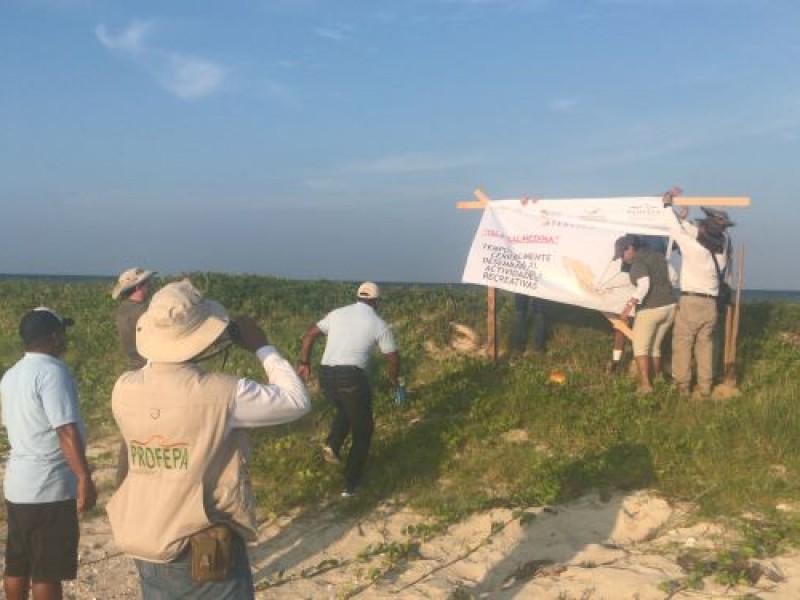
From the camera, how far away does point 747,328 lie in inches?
460

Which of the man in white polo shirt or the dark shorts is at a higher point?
the man in white polo shirt

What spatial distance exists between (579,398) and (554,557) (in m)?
3.24

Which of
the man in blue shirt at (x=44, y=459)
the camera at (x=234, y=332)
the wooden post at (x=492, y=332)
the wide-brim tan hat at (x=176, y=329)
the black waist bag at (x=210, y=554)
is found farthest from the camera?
the wooden post at (x=492, y=332)

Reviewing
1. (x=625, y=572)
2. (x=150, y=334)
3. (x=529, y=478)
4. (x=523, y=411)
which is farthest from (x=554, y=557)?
(x=150, y=334)

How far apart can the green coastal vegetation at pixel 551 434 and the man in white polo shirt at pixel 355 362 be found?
0.49 m

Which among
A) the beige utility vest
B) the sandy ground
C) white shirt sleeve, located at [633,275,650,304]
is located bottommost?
the sandy ground

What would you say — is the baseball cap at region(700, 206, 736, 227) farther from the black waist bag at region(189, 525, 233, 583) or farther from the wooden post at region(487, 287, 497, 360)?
the black waist bag at region(189, 525, 233, 583)

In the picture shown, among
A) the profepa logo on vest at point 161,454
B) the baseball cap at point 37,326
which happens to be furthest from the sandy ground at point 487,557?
the profepa logo on vest at point 161,454

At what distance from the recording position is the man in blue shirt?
15.7 feet

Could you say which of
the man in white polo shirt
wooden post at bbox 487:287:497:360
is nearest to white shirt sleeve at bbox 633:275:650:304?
wooden post at bbox 487:287:497:360

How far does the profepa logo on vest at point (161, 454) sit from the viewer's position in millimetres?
3346

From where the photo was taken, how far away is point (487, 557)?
6.53m

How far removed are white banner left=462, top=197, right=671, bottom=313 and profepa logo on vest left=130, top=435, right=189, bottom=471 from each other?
7.60m

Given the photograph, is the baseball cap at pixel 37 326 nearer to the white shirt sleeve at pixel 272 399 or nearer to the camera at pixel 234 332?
the camera at pixel 234 332
